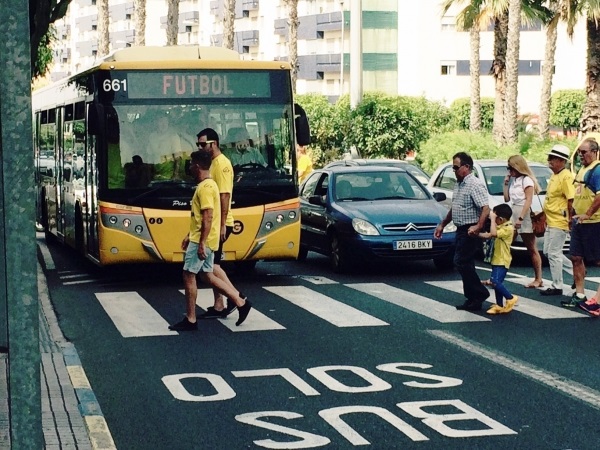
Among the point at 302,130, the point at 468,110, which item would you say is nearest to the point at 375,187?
the point at 302,130

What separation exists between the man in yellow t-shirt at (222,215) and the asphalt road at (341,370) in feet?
0.56

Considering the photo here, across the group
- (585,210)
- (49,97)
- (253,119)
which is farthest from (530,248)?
(49,97)

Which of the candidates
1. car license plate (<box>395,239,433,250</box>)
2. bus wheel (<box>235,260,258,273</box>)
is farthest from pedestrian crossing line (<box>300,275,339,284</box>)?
car license plate (<box>395,239,433,250</box>)

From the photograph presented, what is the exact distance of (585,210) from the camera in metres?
12.7

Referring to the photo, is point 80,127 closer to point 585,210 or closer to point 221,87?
point 221,87

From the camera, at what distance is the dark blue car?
16.0 m

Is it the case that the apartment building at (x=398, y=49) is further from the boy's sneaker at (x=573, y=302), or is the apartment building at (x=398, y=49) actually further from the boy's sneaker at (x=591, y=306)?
the boy's sneaker at (x=591, y=306)

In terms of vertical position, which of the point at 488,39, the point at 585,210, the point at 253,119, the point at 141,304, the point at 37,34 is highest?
the point at 488,39

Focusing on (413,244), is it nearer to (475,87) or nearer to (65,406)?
(65,406)

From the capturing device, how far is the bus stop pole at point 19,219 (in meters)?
3.61

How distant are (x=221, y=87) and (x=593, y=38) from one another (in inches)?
600

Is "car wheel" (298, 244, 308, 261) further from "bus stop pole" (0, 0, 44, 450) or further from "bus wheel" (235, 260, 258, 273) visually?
"bus stop pole" (0, 0, 44, 450)

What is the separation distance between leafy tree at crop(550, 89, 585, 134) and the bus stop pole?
70.8 meters

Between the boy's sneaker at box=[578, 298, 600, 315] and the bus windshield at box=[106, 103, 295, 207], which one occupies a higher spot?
the bus windshield at box=[106, 103, 295, 207]
